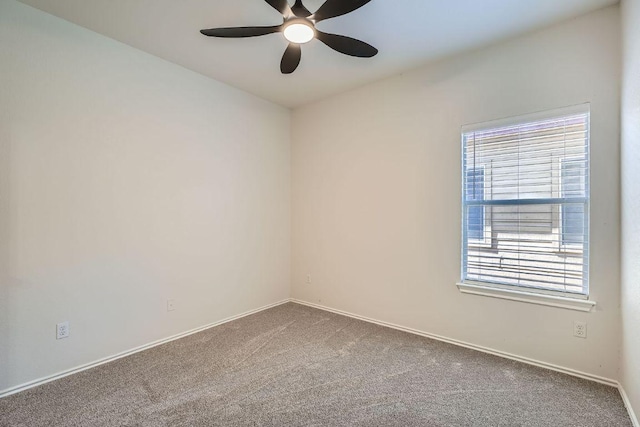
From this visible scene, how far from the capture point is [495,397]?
201cm

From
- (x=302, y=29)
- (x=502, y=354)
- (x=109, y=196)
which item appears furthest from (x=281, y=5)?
(x=502, y=354)

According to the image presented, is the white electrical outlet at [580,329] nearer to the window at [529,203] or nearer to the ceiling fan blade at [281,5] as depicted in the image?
the window at [529,203]

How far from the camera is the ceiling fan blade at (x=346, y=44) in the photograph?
199 centimetres

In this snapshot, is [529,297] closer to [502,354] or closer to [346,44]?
[502,354]

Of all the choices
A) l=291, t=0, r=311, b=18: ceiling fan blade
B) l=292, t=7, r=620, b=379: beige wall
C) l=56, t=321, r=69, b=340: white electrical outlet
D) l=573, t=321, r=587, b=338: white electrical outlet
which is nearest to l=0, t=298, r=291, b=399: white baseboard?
l=56, t=321, r=69, b=340: white electrical outlet

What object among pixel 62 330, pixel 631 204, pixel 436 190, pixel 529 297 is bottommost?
pixel 62 330

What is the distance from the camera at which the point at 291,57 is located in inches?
88.8

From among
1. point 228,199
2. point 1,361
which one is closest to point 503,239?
point 228,199

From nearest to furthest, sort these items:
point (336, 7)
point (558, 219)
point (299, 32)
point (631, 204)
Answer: point (336, 7) → point (631, 204) → point (299, 32) → point (558, 219)

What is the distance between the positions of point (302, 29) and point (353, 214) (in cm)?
207

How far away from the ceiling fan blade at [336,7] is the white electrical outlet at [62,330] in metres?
2.80

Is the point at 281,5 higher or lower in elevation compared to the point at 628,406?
higher

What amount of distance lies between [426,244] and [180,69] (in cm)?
297

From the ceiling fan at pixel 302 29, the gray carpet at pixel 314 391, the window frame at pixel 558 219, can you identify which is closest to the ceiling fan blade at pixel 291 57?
the ceiling fan at pixel 302 29
